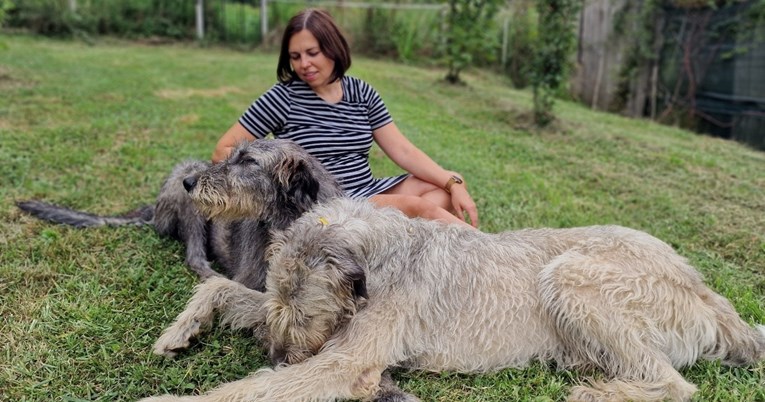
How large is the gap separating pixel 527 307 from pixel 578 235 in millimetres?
672

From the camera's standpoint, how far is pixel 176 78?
14.1m

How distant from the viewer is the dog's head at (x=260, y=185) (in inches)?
152

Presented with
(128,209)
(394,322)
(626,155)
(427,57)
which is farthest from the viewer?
(427,57)

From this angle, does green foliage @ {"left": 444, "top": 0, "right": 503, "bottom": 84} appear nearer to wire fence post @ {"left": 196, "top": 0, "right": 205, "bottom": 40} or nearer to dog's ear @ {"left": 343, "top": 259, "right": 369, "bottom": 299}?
wire fence post @ {"left": 196, "top": 0, "right": 205, "bottom": 40}

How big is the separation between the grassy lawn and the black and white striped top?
1405mm

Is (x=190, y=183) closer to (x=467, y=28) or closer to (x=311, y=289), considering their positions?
(x=311, y=289)

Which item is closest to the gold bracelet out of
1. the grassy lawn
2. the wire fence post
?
the grassy lawn

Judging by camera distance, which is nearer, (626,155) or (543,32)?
(626,155)

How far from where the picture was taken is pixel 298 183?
395cm

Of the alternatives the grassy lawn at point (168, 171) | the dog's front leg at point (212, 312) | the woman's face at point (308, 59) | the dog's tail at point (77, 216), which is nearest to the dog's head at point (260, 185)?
the dog's front leg at point (212, 312)

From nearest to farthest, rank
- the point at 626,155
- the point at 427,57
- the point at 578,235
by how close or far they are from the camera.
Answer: the point at 578,235, the point at 626,155, the point at 427,57

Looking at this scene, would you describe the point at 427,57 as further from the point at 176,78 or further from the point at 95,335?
the point at 95,335

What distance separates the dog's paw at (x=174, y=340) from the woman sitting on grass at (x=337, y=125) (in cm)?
169

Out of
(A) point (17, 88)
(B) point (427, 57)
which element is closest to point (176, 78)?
(A) point (17, 88)
